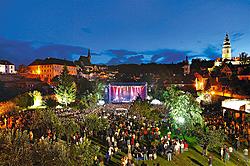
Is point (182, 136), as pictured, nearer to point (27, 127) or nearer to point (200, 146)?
point (200, 146)

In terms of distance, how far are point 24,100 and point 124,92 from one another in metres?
21.3

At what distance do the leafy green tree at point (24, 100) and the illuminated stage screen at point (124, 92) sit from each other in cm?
1753

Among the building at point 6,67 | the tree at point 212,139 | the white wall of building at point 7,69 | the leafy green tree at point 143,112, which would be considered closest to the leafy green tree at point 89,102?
the leafy green tree at point 143,112

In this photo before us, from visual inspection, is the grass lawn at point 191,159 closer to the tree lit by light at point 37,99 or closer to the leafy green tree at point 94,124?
the leafy green tree at point 94,124

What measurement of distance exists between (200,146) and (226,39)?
68.0 metres

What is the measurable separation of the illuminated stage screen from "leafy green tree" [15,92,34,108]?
17.5 metres

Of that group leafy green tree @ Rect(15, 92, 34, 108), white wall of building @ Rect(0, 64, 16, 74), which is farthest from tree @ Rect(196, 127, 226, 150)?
white wall of building @ Rect(0, 64, 16, 74)

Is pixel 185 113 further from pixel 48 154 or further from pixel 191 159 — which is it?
pixel 48 154

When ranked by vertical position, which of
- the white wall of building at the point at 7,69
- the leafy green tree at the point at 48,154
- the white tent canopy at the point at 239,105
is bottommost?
the white tent canopy at the point at 239,105

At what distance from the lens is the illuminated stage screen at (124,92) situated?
57.8 metres

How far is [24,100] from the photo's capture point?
42938mm

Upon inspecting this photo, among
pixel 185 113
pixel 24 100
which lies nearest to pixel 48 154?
pixel 185 113

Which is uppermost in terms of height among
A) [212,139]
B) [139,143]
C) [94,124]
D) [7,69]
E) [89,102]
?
[7,69]

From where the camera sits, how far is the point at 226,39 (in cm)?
8525
